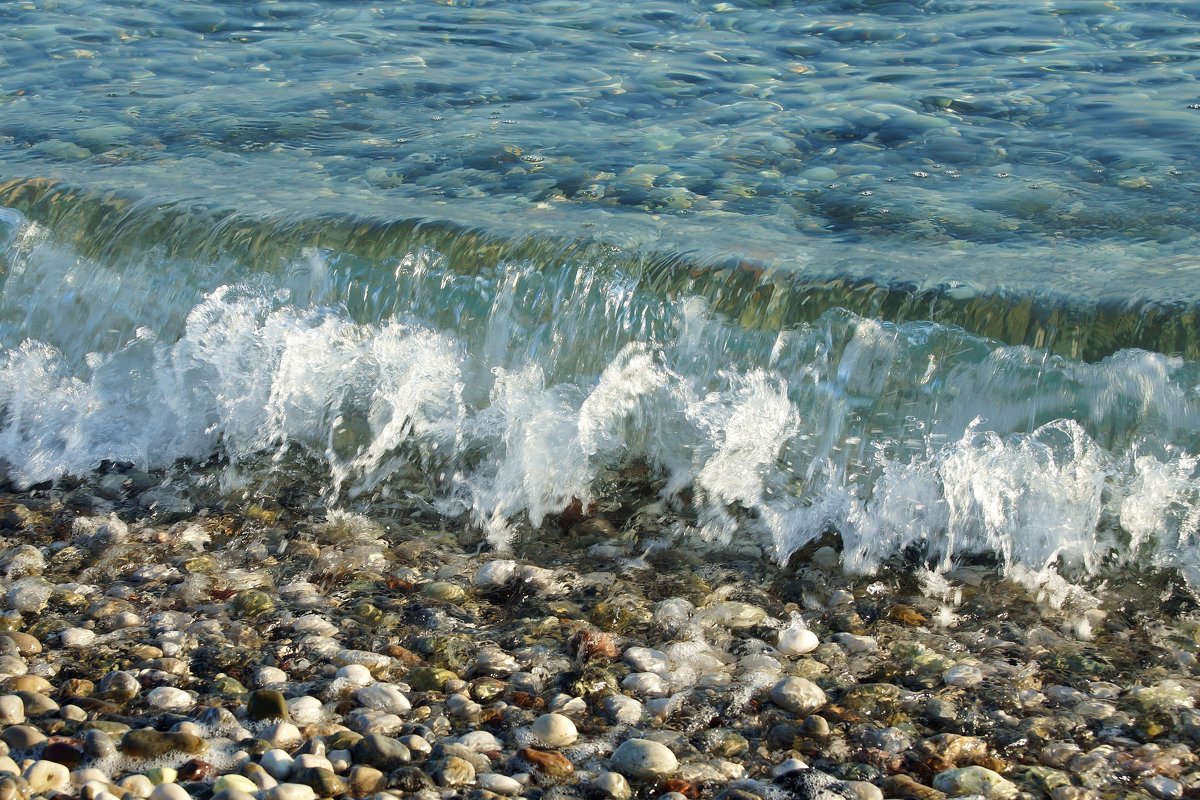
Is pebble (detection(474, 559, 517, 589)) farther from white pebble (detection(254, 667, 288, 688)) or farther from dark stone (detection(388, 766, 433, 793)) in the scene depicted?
dark stone (detection(388, 766, 433, 793))

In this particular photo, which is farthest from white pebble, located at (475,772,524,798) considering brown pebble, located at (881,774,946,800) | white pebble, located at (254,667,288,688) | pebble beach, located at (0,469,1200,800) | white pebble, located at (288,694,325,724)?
brown pebble, located at (881,774,946,800)

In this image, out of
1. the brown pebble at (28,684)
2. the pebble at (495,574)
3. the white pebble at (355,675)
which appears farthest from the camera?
the pebble at (495,574)

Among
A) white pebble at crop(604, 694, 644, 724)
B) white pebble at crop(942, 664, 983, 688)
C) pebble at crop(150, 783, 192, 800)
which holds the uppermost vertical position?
pebble at crop(150, 783, 192, 800)

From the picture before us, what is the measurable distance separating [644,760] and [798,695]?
48 centimetres

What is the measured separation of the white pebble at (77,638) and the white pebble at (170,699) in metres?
0.36

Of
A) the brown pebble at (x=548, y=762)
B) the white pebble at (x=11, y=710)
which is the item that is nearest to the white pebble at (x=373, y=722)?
the brown pebble at (x=548, y=762)

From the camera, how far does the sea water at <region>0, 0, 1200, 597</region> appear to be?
4.18m

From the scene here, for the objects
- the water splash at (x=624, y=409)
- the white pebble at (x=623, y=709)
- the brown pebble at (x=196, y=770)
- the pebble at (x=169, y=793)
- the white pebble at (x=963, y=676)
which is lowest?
the white pebble at (x=623, y=709)

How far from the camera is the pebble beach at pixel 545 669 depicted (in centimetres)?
287

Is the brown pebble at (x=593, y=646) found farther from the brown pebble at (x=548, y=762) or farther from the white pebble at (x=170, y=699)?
the white pebble at (x=170, y=699)

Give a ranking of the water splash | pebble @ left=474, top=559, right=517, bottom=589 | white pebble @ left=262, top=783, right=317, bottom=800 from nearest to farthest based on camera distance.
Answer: white pebble @ left=262, top=783, right=317, bottom=800
pebble @ left=474, top=559, right=517, bottom=589
the water splash

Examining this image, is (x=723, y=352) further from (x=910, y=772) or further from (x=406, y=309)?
(x=910, y=772)

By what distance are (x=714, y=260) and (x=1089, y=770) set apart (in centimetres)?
251

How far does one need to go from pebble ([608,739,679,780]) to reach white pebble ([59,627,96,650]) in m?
1.48
